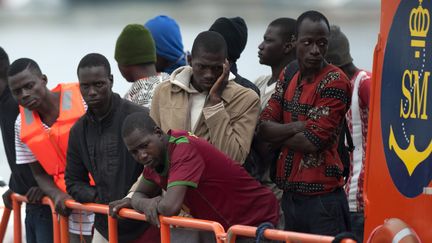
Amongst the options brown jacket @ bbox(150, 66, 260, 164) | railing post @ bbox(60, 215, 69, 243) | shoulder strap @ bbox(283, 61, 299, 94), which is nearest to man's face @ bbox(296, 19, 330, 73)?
shoulder strap @ bbox(283, 61, 299, 94)

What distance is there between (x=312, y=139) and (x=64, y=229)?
1.97 meters

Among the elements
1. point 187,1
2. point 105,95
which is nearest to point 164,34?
point 105,95

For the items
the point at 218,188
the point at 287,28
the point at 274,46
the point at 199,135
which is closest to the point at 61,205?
the point at 199,135

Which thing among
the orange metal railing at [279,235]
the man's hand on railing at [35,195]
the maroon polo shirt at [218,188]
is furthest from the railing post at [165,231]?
the man's hand on railing at [35,195]

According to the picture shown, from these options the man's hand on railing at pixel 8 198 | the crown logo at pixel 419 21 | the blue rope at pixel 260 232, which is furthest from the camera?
the man's hand on railing at pixel 8 198

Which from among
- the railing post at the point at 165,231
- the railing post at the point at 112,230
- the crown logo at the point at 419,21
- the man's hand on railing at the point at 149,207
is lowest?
the railing post at the point at 112,230

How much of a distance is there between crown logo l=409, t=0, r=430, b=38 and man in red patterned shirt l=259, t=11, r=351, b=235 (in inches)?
59.8

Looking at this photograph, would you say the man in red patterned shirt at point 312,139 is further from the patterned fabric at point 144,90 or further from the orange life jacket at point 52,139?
the orange life jacket at point 52,139

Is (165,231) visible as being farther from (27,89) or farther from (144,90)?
(27,89)

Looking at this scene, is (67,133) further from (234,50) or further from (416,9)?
(416,9)

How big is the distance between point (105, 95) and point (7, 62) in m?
1.66

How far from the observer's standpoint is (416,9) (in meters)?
4.33

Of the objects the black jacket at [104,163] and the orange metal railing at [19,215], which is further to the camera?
the orange metal railing at [19,215]

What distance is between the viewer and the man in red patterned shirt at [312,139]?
5.82 meters
